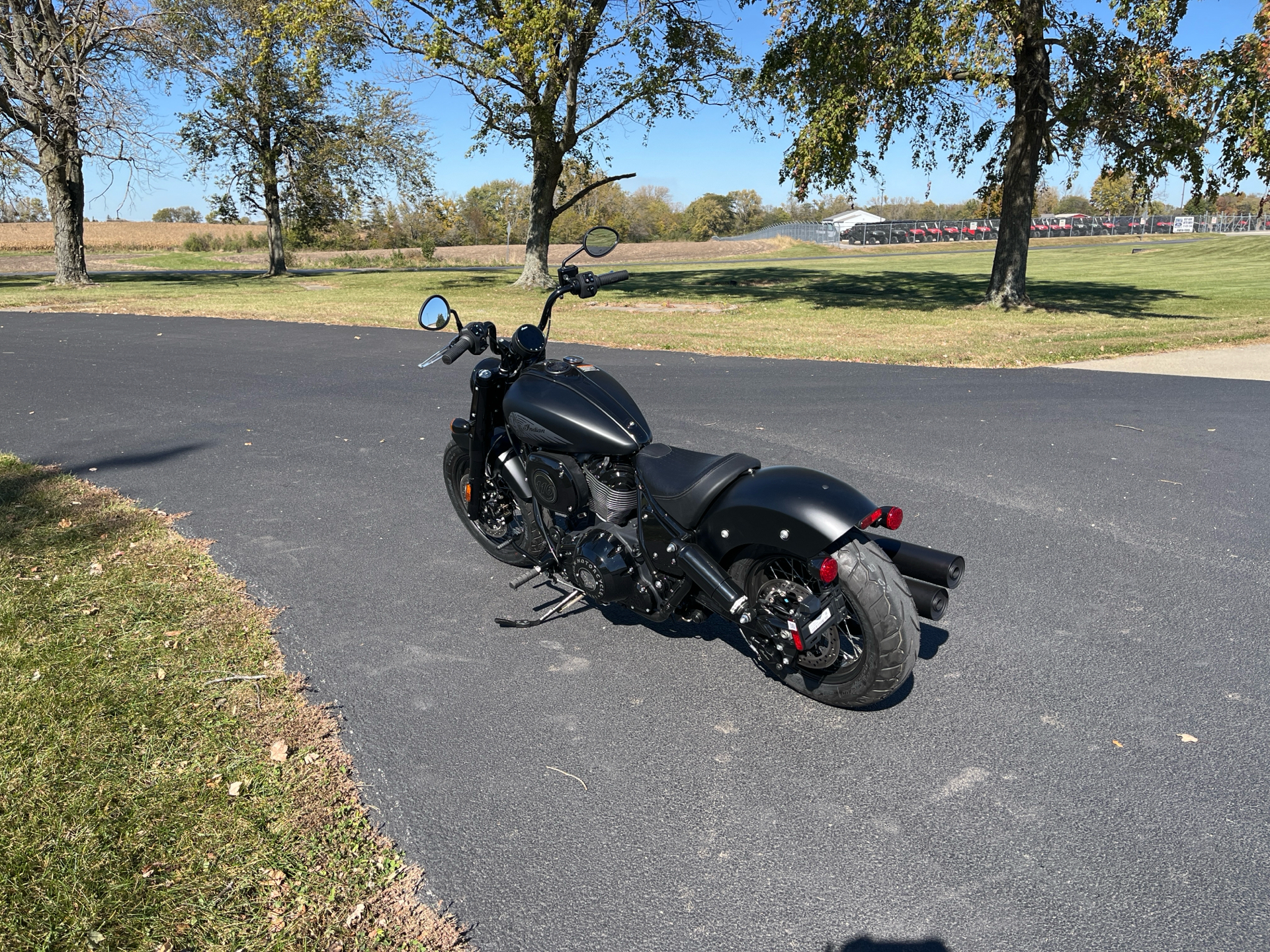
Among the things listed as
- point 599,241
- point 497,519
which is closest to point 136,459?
point 497,519

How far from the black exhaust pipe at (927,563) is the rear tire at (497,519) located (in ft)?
6.00

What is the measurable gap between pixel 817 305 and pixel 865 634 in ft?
61.3

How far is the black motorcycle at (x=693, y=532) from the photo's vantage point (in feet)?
10.4

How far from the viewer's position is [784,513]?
126 inches

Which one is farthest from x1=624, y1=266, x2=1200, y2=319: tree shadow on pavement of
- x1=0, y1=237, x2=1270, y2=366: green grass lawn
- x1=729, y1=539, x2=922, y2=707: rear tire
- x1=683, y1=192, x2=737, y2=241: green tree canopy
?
x1=683, y1=192, x2=737, y2=241: green tree canopy

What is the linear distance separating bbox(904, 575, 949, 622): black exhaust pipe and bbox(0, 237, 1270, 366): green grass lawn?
9015 millimetres

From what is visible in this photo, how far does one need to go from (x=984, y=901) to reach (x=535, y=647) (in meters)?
2.11

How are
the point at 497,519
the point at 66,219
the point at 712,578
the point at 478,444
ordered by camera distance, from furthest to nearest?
the point at 66,219 < the point at 497,519 < the point at 478,444 < the point at 712,578

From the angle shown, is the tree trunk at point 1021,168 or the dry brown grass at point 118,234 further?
the dry brown grass at point 118,234

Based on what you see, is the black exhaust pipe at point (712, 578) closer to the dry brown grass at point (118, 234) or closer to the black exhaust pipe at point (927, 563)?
the black exhaust pipe at point (927, 563)

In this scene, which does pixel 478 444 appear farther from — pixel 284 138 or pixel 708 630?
pixel 284 138

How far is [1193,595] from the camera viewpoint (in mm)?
4406

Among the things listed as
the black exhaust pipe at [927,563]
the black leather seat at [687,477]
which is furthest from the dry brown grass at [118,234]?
the black exhaust pipe at [927,563]

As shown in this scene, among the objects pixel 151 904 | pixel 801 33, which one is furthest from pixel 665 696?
pixel 801 33
